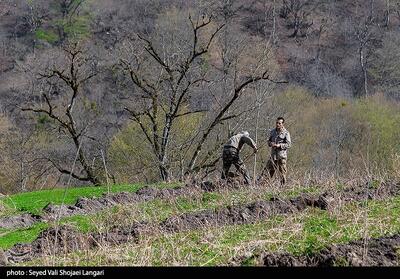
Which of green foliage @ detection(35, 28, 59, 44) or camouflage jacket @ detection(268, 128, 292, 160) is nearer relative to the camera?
camouflage jacket @ detection(268, 128, 292, 160)

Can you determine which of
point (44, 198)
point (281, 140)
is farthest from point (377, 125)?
point (44, 198)

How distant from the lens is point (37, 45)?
245ft

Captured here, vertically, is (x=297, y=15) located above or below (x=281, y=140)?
above

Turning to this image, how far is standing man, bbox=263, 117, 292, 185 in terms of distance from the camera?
1523 centimetres

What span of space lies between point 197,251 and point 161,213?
4.66 m

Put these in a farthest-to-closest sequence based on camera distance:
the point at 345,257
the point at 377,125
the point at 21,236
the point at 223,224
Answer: the point at 377,125, the point at 21,236, the point at 223,224, the point at 345,257

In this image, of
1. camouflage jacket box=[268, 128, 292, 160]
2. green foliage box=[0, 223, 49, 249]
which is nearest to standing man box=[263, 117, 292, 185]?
camouflage jacket box=[268, 128, 292, 160]

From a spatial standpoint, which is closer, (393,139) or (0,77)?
(393,139)

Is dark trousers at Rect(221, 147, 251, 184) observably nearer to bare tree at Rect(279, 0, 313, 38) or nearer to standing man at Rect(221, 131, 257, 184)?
standing man at Rect(221, 131, 257, 184)

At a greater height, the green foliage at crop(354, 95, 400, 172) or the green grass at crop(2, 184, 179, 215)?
the green foliage at crop(354, 95, 400, 172)

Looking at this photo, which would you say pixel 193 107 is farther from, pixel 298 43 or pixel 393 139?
pixel 298 43

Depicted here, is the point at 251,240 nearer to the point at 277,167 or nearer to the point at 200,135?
the point at 277,167

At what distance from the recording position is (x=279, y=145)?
15.2m
